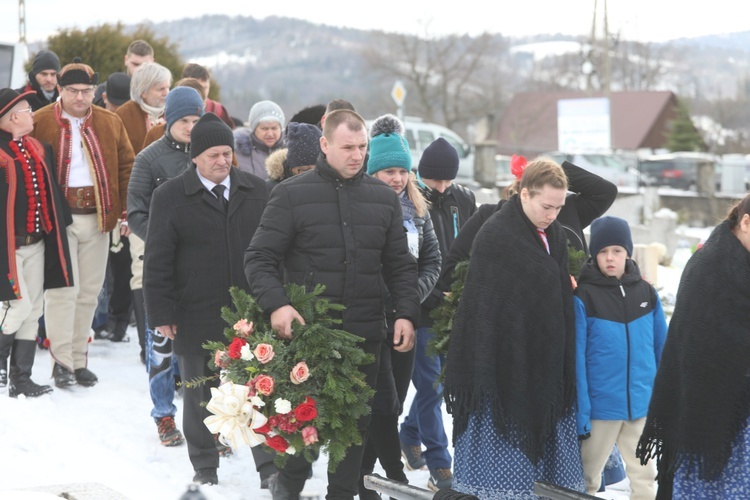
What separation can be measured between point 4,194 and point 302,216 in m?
2.66

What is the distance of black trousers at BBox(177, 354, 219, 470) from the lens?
5969 mm

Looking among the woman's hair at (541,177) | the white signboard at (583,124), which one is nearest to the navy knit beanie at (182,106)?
the woman's hair at (541,177)

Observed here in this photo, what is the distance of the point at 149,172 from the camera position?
6.72 metres

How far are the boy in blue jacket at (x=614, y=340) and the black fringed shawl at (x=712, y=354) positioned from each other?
0.98 metres

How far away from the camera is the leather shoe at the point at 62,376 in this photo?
24.6ft

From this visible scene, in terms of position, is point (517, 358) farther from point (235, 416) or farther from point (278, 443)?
point (235, 416)

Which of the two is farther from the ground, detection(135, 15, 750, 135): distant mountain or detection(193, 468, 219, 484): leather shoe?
detection(135, 15, 750, 135): distant mountain

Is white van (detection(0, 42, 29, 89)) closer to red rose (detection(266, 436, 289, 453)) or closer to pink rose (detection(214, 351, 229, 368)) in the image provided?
pink rose (detection(214, 351, 229, 368))

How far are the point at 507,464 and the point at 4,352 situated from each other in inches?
149

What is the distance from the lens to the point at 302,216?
525 centimetres

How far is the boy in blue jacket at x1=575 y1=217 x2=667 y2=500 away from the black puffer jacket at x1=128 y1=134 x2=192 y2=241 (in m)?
2.71

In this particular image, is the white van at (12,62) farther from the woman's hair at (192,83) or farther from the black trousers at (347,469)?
the black trousers at (347,469)

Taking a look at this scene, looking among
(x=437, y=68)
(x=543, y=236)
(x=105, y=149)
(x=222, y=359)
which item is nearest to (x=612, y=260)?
(x=543, y=236)

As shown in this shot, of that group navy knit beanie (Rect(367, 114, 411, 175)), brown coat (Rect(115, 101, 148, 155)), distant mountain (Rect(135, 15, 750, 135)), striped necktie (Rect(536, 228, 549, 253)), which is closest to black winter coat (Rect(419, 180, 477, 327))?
navy knit beanie (Rect(367, 114, 411, 175))
